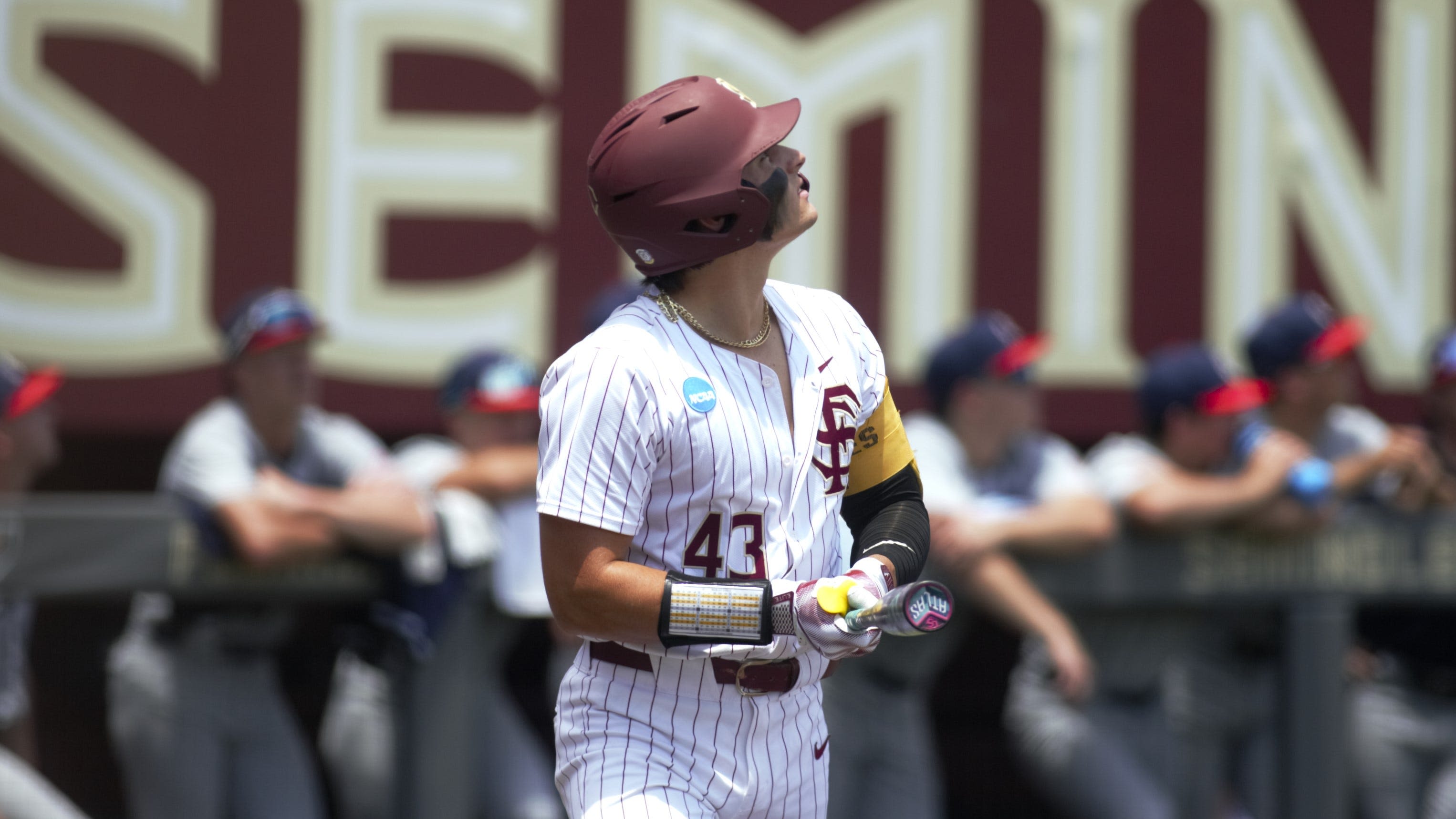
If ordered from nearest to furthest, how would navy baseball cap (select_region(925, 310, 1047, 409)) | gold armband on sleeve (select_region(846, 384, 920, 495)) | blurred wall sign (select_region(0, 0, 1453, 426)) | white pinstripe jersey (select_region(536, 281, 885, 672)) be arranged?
white pinstripe jersey (select_region(536, 281, 885, 672))
gold armband on sleeve (select_region(846, 384, 920, 495))
navy baseball cap (select_region(925, 310, 1047, 409))
blurred wall sign (select_region(0, 0, 1453, 426))

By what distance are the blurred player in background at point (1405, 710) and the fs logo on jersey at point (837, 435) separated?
2.48 m

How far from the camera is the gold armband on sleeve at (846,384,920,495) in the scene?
81.9 inches

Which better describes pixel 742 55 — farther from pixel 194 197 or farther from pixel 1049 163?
pixel 194 197

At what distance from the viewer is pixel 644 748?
1906 mm

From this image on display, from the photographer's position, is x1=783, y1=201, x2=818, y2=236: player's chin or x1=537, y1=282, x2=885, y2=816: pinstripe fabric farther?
x1=783, y1=201, x2=818, y2=236: player's chin

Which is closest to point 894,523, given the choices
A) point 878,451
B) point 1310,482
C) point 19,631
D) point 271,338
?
point 878,451

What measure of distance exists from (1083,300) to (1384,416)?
3.91 ft

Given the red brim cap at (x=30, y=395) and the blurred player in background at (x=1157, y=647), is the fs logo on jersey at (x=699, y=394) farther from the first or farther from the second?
the red brim cap at (x=30, y=395)

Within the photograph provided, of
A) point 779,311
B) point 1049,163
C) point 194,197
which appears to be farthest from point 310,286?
point 779,311

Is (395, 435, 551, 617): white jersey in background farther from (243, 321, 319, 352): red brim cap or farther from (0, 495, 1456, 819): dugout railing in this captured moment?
(243, 321, 319, 352): red brim cap

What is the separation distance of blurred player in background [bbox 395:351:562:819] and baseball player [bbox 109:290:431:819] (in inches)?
6.6

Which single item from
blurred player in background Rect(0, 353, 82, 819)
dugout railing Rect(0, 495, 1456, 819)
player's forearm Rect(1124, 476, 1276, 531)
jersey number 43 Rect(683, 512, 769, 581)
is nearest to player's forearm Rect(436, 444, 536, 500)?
dugout railing Rect(0, 495, 1456, 819)

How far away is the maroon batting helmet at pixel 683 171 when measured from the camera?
186 cm

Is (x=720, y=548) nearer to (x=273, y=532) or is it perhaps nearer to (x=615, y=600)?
(x=615, y=600)
